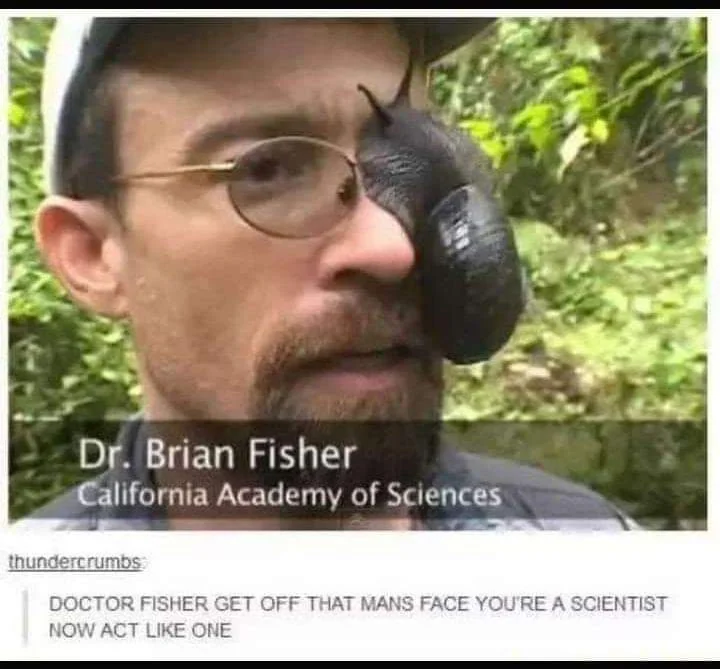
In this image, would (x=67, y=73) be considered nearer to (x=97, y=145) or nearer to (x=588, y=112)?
(x=97, y=145)

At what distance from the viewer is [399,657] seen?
172 centimetres

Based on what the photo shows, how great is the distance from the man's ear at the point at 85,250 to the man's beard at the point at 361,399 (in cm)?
24

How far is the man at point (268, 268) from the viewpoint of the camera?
166cm

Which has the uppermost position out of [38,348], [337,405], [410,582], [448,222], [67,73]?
[67,73]

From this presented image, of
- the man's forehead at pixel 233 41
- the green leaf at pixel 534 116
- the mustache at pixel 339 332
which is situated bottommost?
the mustache at pixel 339 332

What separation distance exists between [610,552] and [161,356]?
709 millimetres

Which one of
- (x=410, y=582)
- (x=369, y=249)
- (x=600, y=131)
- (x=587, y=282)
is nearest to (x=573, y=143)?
(x=600, y=131)

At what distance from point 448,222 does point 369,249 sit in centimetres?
12

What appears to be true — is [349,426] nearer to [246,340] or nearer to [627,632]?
[246,340]

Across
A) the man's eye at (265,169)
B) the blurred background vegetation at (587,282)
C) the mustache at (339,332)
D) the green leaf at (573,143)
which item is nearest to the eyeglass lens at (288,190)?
the man's eye at (265,169)

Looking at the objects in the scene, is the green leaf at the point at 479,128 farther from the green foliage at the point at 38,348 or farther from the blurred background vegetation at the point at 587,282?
the green foliage at the point at 38,348

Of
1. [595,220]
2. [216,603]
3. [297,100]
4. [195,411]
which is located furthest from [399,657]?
[297,100]

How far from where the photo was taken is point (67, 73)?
5.51 ft

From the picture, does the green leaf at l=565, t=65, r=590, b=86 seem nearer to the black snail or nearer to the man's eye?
the black snail
